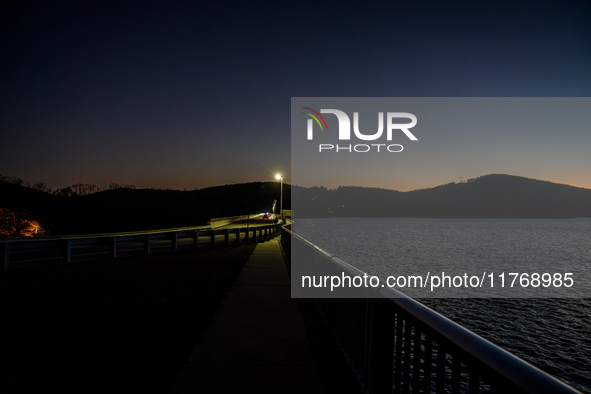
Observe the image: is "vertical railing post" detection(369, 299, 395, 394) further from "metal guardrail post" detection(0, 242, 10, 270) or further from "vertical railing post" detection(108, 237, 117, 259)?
"vertical railing post" detection(108, 237, 117, 259)

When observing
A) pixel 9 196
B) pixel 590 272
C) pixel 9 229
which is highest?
pixel 9 196

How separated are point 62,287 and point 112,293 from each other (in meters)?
1.79

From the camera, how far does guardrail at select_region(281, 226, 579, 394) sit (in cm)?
160

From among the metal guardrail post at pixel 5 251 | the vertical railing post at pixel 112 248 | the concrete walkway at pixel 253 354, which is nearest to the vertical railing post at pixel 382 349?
the concrete walkway at pixel 253 354

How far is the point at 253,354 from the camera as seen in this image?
5086 millimetres

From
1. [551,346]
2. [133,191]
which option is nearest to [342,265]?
[551,346]

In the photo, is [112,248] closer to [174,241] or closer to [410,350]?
[174,241]

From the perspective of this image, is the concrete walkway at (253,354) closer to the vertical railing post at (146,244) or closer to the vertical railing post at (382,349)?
the vertical railing post at (382,349)

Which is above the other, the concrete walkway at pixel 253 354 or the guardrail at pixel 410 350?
the guardrail at pixel 410 350

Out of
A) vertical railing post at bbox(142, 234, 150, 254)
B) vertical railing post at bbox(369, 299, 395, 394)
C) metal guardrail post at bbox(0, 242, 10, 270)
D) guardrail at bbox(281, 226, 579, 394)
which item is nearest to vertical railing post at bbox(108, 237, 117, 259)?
vertical railing post at bbox(142, 234, 150, 254)

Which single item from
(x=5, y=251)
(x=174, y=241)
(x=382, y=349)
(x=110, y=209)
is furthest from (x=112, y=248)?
(x=110, y=209)

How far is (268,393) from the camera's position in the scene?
13.2 ft

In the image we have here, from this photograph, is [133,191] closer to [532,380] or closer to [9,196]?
[9,196]

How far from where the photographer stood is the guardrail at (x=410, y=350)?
1.60m
